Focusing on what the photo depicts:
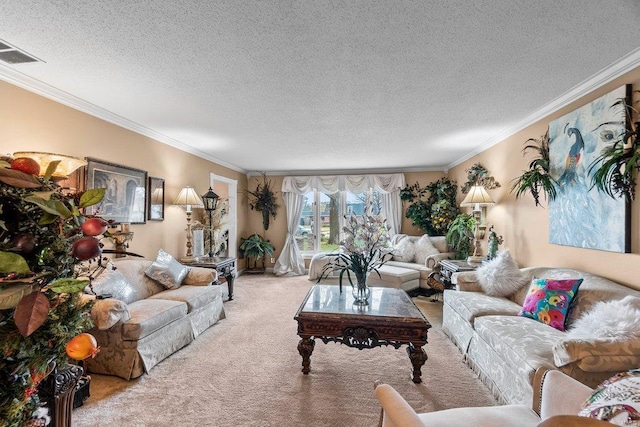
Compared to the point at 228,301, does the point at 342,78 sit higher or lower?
higher

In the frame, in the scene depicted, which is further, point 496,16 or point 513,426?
point 496,16

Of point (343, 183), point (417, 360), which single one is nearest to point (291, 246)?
point (343, 183)

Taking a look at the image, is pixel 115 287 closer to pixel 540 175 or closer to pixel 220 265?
pixel 220 265

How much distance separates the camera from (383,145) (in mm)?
4207

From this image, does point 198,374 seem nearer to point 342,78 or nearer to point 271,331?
point 271,331

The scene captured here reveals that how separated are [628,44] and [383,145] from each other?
103 inches

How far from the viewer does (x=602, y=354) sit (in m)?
1.49

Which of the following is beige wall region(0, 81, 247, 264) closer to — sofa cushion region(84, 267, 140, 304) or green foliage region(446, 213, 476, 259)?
sofa cushion region(84, 267, 140, 304)

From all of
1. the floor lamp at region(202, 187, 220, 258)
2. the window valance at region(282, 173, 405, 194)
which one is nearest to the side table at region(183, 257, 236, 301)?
the floor lamp at region(202, 187, 220, 258)

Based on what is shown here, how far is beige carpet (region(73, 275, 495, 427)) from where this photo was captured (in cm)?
184

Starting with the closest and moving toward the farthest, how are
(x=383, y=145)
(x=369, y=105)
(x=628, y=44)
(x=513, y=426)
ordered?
(x=513, y=426)
(x=628, y=44)
(x=369, y=105)
(x=383, y=145)

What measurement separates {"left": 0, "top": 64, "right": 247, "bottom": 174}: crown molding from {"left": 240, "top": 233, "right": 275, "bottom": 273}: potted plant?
8.48ft

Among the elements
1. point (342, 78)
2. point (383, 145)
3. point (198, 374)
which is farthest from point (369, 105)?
point (198, 374)

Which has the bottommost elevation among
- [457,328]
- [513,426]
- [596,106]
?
[457,328]
